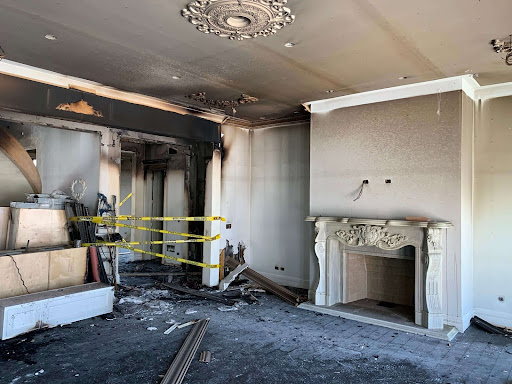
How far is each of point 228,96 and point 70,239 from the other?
10.7 ft

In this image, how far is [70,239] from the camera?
18.6 feet

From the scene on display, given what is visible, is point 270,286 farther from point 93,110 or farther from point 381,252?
point 93,110

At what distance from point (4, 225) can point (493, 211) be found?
6817mm

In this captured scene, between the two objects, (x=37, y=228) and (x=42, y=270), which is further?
(x=37, y=228)

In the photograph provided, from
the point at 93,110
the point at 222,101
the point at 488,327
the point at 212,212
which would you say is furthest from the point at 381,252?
the point at 93,110

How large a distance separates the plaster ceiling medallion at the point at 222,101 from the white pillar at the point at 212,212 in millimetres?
1035

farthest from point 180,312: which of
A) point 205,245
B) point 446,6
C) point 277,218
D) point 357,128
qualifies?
point 446,6

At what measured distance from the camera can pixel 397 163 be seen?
5.22 m

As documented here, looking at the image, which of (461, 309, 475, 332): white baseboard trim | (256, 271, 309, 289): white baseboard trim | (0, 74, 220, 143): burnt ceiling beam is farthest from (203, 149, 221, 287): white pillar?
(461, 309, 475, 332): white baseboard trim

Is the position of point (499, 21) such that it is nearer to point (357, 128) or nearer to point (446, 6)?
point (446, 6)

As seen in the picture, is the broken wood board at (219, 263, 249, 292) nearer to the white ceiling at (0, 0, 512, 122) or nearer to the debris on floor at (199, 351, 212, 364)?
the debris on floor at (199, 351, 212, 364)

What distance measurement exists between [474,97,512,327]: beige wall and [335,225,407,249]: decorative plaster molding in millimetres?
1172

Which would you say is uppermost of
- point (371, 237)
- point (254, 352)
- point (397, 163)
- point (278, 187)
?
point (397, 163)

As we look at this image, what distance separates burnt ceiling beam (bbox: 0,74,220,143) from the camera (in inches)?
179
